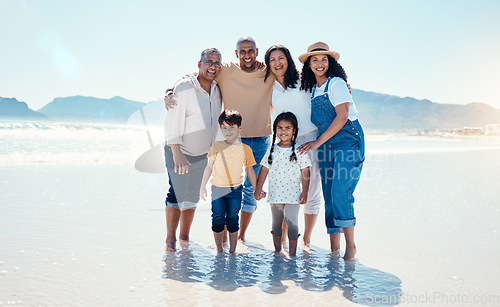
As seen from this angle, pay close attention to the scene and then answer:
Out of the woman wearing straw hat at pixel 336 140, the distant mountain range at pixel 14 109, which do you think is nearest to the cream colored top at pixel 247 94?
the woman wearing straw hat at pixel 336 140

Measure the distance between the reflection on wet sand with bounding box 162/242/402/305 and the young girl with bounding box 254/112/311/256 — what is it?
0.95 ft

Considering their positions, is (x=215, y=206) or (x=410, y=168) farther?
(x=410, y=168)

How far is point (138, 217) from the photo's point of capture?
4.83m

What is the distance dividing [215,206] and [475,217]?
3.33 metres

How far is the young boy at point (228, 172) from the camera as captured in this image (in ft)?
11.9

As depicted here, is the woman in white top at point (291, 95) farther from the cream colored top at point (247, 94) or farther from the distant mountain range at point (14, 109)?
the distant mountain range at point (14, 109)

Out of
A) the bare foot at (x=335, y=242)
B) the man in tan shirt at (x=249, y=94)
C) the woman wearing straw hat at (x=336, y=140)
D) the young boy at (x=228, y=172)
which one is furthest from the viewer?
the man in tan shirt at (x=249, y=94)

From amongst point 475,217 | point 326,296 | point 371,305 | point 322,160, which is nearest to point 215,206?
point 322,160

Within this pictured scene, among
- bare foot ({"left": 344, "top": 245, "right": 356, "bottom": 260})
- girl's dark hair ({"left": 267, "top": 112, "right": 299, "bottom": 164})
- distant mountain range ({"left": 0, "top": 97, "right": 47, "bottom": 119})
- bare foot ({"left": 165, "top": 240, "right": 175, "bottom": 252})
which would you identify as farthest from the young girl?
distant mountain range ({"left": 0, "top": 97, "right": 47, "bottom": 119})

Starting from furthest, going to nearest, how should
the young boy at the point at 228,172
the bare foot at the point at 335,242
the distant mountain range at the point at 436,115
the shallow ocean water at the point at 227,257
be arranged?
the distant mountain range at the point at 436,115 < the bare foot at the point at 335,242 < the young boy at the point at 228,172 < the shallow ocean water at the point at 227,257

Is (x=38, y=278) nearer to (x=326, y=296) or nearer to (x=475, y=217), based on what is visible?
(x=326, y=296)

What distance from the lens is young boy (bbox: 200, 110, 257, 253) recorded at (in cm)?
362

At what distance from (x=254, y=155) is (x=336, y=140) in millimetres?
837

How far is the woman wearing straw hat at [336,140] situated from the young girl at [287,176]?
15 cm
